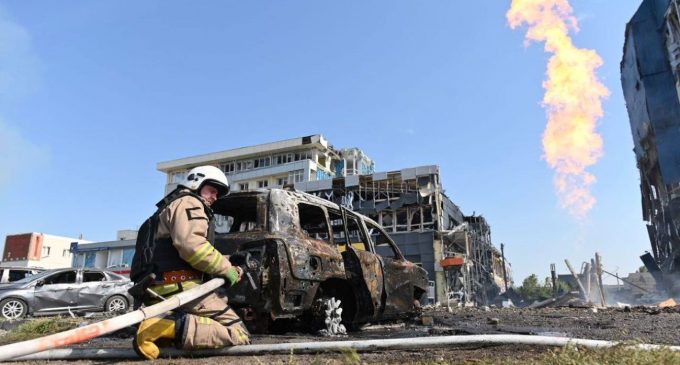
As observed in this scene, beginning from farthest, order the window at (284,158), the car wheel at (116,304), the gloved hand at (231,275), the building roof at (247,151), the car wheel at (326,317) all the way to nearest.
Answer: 1. the window at (284,158)
2. the building roof at (247,151)
3. the car wheel at (116,304)
4. the car wheel at (326,317)
5. the gloved hand at (231,275)

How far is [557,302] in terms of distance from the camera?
754 inches

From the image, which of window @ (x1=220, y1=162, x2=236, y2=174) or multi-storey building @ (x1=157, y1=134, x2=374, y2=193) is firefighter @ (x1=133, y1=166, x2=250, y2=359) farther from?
window @ (x1=220, y1=162, x2=236, y2=174)

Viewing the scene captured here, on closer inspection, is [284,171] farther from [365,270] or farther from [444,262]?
[365,270]

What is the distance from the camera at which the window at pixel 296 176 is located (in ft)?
144

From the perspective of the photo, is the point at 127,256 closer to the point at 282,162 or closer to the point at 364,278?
the point at 282,162

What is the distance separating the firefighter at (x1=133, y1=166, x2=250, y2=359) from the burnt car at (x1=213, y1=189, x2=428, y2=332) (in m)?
0.41

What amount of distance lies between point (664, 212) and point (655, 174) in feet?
11.0

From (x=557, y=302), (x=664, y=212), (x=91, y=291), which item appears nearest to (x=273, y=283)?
(x=91, y=291)

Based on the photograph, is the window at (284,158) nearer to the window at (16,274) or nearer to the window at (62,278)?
the window at (16,274)

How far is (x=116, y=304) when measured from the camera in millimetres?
13461

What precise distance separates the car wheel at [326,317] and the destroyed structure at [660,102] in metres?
26.2

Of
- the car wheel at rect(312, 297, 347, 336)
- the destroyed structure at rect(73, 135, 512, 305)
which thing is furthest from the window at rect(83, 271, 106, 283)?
the car wheel at rect(312, 297, 347, 336)

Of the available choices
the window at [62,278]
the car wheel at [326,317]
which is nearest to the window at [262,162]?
the window at [62,278]

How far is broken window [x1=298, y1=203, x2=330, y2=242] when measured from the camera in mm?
5247
